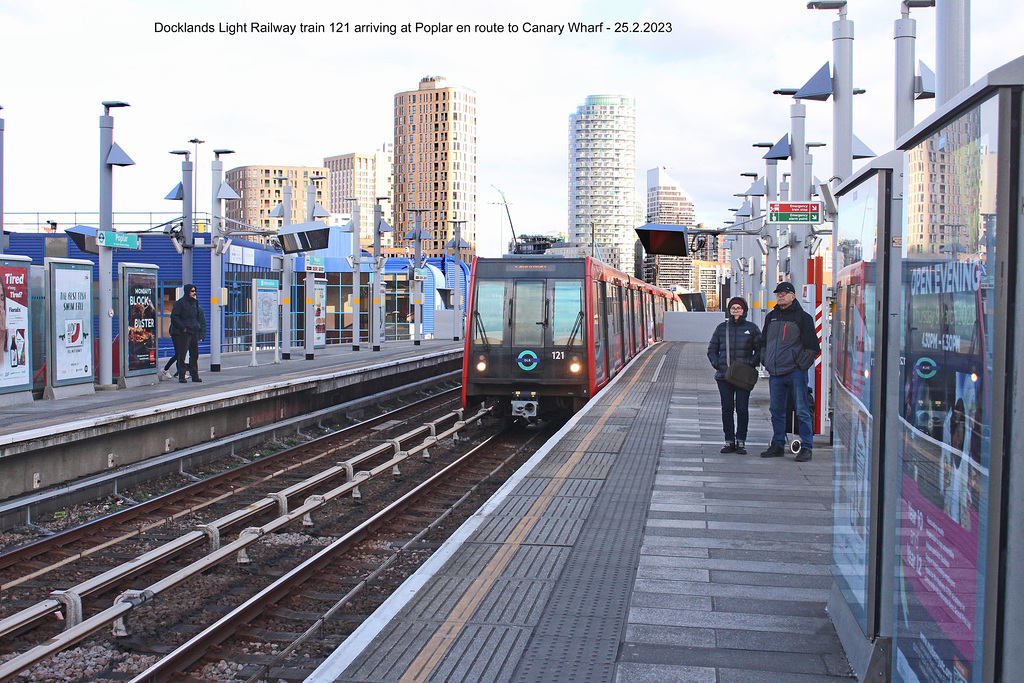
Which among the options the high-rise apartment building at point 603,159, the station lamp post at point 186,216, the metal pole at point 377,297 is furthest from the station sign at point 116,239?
the high-rise apartment building at point 603,159

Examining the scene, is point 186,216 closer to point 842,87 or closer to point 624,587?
point 842,87

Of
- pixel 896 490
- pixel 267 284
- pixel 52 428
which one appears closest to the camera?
pixel 896 490

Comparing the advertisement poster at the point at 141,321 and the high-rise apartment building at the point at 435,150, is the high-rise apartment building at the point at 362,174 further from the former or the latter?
the advertisement poster at the point at 141,321

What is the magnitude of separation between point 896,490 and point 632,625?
5.38ft

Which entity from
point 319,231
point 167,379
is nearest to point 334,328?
point 319,231

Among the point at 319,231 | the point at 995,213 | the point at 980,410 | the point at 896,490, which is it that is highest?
the point at 319,231

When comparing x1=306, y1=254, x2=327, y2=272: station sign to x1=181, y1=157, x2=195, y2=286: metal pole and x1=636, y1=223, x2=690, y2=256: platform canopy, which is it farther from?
x1=636, y1=223, x2=690, y2=256: platform canopy

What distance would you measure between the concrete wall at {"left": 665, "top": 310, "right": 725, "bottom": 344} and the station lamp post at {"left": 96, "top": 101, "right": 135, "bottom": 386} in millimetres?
37732

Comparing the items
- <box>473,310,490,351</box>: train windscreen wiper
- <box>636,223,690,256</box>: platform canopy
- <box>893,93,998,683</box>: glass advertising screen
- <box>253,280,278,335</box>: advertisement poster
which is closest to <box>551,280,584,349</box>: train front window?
<box>473,310,490,351</box>: train windscreen wiper

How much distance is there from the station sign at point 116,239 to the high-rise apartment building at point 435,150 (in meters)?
130

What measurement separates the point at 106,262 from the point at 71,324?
1.62 metres

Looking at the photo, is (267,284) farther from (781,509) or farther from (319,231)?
(781,509)

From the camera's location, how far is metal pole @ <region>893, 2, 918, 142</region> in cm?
827

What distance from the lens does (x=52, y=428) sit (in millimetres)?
10234
